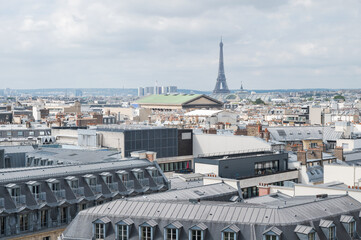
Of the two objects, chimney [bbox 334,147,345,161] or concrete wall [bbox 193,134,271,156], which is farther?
concrete wall [bbox 193,134,271,156]

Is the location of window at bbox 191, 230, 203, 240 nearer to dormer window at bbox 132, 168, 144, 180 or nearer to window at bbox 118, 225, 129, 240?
window at bbox 118, 225, 129, 240

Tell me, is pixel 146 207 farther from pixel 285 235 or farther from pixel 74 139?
pixel 74 139

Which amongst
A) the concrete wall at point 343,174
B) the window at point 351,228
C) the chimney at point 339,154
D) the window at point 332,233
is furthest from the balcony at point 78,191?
the chimney at point 339,154

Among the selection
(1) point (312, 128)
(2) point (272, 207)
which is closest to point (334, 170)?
(2) point (272, 207)

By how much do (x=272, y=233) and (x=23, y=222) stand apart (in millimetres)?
20813

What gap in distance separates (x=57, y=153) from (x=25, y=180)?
23.3 meters

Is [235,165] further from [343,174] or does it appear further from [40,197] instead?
[40,197]

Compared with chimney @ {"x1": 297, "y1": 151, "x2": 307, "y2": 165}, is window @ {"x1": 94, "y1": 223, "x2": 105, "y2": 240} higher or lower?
lower

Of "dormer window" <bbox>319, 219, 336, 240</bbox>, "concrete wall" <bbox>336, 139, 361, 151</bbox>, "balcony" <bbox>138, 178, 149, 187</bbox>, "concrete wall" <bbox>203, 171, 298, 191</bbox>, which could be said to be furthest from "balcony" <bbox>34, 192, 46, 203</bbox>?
"concrete wall" <bbox>336, 139, 361, 151</bbox>

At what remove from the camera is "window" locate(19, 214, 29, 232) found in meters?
44.7

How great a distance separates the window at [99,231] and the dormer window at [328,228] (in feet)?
40.6

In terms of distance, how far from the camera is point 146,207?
36.2 metres

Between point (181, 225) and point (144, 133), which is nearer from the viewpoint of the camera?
point (181, 225)

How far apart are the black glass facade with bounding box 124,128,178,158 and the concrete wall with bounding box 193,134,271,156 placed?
11.7 feet
